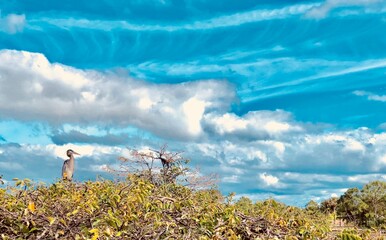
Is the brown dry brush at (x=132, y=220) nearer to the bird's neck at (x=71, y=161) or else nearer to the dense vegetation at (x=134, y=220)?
the dense vegetation at (x=134, y=220)

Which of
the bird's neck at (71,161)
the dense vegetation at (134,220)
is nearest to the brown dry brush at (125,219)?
the dense vegetation at (134,220)

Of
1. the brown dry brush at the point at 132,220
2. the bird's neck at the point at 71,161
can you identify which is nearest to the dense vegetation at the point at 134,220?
the brown dry brush at the point at 132,220

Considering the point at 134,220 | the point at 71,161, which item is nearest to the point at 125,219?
the point at 134,220

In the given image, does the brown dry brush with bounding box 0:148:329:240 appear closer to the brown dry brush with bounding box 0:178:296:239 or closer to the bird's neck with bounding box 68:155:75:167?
the brown dry brush with bounding box 0:178:296:239

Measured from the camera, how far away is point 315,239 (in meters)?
7.84

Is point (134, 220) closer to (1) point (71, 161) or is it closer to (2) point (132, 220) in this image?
(2) point (132, 220)

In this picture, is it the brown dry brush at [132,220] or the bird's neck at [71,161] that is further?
the bird's neck at [71,161]

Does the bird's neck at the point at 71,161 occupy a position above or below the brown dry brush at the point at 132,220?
above

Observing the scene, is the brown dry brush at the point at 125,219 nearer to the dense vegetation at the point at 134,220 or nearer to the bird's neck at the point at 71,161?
the dense vegetation at the point at 134,220

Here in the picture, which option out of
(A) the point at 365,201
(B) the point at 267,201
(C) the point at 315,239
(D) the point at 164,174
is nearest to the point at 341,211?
(A) the point at 365,201

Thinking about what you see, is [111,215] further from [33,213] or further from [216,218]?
[216,218]

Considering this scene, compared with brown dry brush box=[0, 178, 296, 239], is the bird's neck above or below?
above

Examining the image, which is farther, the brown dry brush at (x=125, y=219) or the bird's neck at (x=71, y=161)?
the bird's neck at (x=71, y=161)

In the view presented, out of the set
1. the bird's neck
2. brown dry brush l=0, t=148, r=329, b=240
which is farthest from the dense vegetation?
the bird's neck
